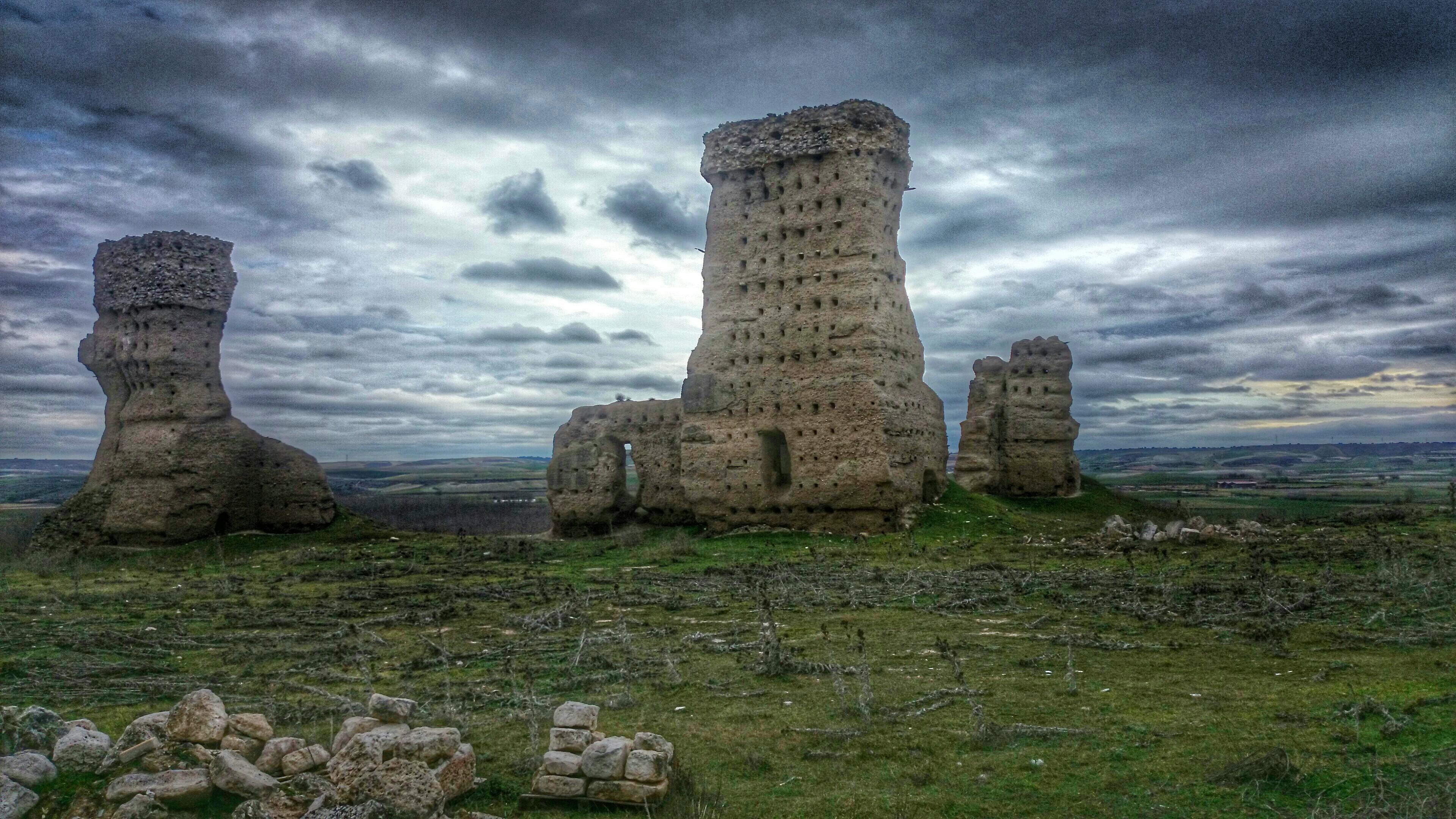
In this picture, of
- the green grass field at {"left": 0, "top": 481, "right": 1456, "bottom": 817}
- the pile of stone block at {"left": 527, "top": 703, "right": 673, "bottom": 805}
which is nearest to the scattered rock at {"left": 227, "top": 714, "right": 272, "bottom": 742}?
the green grass field at {"left": 0, "top": 481, "right": 1456, "bottom": 817}

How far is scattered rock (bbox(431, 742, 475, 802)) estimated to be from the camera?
238 inches

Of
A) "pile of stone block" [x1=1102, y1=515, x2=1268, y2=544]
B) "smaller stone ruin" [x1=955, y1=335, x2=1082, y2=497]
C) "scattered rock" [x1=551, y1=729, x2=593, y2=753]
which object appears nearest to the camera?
"scattered rock" [x1=551, y1=729, x2=593, y2=753]

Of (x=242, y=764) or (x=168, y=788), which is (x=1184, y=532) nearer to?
Result: (x=242, y=764)

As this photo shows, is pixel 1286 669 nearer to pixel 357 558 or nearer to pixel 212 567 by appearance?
pixel 357 558

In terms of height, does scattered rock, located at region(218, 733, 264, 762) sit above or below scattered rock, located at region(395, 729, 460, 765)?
below

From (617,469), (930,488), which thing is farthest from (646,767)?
(617,469)

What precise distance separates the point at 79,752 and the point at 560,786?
331 centimetres

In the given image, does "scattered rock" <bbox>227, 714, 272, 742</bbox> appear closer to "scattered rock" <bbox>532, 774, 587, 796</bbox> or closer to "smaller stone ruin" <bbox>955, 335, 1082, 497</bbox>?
"scattered rock" <bbox>532, 774, 587, 796</bbox>

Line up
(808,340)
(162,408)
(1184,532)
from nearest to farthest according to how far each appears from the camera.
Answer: (1184,532) < (808,340) < (162,408)

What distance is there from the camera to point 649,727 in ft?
25.5

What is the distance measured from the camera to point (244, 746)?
650 cm

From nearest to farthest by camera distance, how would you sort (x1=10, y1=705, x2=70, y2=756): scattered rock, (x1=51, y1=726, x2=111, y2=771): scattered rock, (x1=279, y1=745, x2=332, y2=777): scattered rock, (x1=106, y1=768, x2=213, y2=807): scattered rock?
(x1=106, y1=768, x2=213, y2=807): scattered rock < (x1=51, y1=726, x2=111, y2=771): scattered rock < (x1=279, y1=745, x2=332, y2=777): scattered rock < (x1=10, y1=705, x2=70, y2=756): scattered rock

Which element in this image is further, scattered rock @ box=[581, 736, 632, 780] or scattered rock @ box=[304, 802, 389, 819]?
scattered rock @ box=[581, 736, 632, 780]

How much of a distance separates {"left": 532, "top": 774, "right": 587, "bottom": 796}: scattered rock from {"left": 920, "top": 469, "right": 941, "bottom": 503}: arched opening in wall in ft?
70.6
